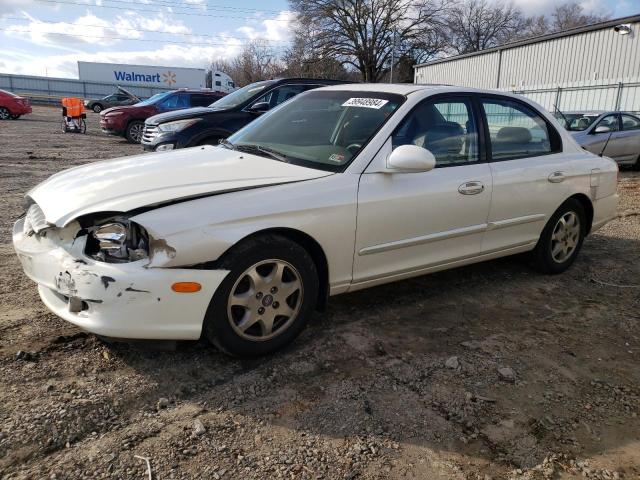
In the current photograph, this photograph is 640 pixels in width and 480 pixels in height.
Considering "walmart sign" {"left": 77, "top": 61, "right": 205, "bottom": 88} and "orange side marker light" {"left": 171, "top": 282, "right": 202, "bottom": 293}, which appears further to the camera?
"walmart sign" {"left": 77, "top": 61, "right": 205, "bottom": 88}

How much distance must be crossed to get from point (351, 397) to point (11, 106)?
24.8 m

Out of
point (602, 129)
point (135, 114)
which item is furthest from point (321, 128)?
point (135, 114)

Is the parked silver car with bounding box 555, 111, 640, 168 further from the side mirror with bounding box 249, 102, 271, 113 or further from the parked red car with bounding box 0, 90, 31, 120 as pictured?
the parked red car with bounding box 0, 90, 31, 120

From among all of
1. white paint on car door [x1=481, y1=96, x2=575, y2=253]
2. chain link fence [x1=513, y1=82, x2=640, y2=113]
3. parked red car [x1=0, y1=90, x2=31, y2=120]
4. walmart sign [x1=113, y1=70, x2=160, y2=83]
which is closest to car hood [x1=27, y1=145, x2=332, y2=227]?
white paint on car door [x1=481, y1=96, x2=575, y2=253]

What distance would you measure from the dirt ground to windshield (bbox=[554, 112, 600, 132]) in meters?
9.14

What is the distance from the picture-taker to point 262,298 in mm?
2986

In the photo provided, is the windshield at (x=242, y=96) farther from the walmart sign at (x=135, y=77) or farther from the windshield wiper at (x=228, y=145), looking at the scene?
the walmart sign at (x=135, y=77)

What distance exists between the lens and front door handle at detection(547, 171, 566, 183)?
446 centimetres

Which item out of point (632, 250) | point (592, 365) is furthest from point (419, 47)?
point (592, 365)

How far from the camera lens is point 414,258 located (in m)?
3.68

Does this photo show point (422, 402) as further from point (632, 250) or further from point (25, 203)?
point (632, 250)

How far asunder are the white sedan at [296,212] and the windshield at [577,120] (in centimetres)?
830

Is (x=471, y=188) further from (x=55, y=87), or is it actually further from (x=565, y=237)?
(x=55, y=87)

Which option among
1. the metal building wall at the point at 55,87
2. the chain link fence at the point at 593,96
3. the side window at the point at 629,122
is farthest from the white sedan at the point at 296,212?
the metal building wall at the point at 55,87
